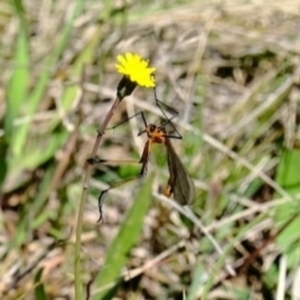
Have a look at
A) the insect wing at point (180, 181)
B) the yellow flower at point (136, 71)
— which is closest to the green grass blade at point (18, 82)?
the insect wing at point (180, 181)

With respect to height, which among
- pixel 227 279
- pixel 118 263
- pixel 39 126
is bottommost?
pixel 227 279

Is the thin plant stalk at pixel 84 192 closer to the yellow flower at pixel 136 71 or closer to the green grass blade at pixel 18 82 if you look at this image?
the yellow flower at pixel 136 71

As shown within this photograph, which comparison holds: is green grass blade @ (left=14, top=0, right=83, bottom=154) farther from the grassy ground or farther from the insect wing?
the insect wing

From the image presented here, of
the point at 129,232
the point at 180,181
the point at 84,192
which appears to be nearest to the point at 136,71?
the point at 84,192

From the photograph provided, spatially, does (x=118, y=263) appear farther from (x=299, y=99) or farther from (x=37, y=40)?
(x=37, y=40)

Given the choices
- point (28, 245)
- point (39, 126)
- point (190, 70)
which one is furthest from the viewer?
point (190, 70)

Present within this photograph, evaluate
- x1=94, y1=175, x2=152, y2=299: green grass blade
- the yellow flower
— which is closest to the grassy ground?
x1=94, y1=175, x2=152, y2=299: green grass blade

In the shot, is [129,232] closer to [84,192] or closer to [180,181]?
[180,181]

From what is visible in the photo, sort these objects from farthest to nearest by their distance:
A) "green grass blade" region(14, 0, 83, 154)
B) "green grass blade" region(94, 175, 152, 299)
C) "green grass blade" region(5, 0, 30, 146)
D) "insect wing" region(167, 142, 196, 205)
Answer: "green grass blade" region(14, 0, 83, 154)
"green grass blade" region(5, 0, 30, 146)
"green grass blade" region(94, 175, 152, 299)
"insect wing" region(167, 142, 196, 205)

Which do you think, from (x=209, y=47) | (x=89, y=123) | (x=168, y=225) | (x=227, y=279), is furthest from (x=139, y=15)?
(x=227, y=279)
